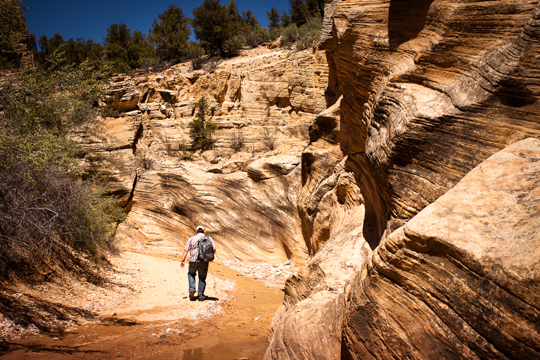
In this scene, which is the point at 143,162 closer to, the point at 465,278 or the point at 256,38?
the point at 465,278

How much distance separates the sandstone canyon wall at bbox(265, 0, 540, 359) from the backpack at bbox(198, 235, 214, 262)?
2115mm

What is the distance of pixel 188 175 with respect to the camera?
11680 millimetres

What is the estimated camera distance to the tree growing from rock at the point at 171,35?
21703 mm

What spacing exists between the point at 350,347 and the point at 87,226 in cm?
638

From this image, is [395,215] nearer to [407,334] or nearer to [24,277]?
[407,334]

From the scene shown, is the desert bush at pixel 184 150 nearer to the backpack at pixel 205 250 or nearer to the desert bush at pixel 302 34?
the desert bush at pixel 302 34

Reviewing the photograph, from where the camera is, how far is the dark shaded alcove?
Answer: 4082 millimetres

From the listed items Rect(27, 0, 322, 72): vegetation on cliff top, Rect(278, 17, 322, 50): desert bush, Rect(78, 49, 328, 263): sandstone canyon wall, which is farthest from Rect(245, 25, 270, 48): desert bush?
Rect(78, 49, 328, 263): sandstone canyon wall

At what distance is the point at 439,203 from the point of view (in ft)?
8.33

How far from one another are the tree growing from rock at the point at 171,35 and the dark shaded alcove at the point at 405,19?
1914 centimetres

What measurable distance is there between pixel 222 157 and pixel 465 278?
1204cm

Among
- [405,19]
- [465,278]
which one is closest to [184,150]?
[405,19]

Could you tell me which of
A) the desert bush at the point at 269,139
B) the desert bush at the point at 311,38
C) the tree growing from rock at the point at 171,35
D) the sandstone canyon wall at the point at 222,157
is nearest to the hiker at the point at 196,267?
the sandstone canyon wall at the point at 222,157

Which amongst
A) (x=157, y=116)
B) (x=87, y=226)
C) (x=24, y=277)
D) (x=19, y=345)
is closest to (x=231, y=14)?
(x=157, y=116)
